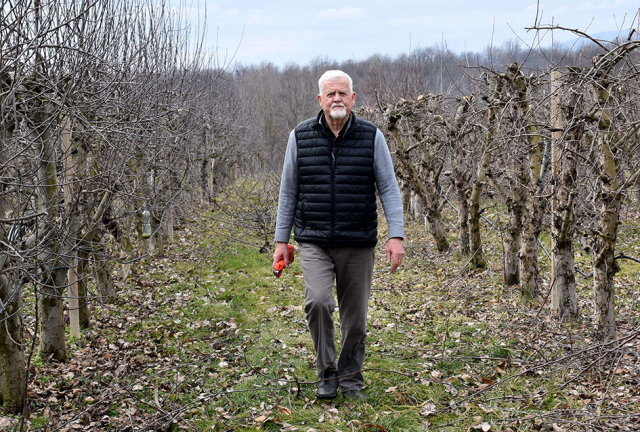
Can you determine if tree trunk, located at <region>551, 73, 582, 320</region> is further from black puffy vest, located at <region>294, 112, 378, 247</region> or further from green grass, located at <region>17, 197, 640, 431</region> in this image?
black puffy vest, located at <region>294, 112, 378, 247</region>

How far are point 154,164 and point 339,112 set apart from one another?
432 centimetres

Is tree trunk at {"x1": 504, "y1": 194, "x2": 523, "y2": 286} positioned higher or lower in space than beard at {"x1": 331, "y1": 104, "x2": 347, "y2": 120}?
lower

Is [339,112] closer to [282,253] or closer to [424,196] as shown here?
[282,253]

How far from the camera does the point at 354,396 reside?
3.80 m

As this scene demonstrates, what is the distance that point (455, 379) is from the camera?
4.12 m

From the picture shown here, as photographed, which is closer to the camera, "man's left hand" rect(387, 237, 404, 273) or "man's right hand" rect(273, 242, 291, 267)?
"man's left hand" rect(387, 237, 404, 273)

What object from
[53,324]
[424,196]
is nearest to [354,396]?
[53,324]

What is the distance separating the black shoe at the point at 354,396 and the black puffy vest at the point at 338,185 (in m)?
1.03

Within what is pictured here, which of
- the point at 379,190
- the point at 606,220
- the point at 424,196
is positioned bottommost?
the point at 424,196

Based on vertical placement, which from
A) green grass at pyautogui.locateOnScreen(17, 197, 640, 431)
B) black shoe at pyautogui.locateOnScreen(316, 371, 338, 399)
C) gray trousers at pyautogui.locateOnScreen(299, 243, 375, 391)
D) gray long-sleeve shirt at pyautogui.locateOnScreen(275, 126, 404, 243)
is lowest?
green grass at pyautogui.locateOnScreen(17, 197, 640, 431)

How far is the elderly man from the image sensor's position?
3.70m

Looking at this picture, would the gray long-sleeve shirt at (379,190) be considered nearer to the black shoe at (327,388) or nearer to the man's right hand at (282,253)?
the man's right hand at (282,253)

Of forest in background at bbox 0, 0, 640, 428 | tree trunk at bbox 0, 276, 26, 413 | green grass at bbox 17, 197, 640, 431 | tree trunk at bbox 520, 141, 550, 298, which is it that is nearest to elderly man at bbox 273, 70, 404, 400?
green grass at bbox 17, 197, 640, 431

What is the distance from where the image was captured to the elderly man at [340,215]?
3699 millimetres
